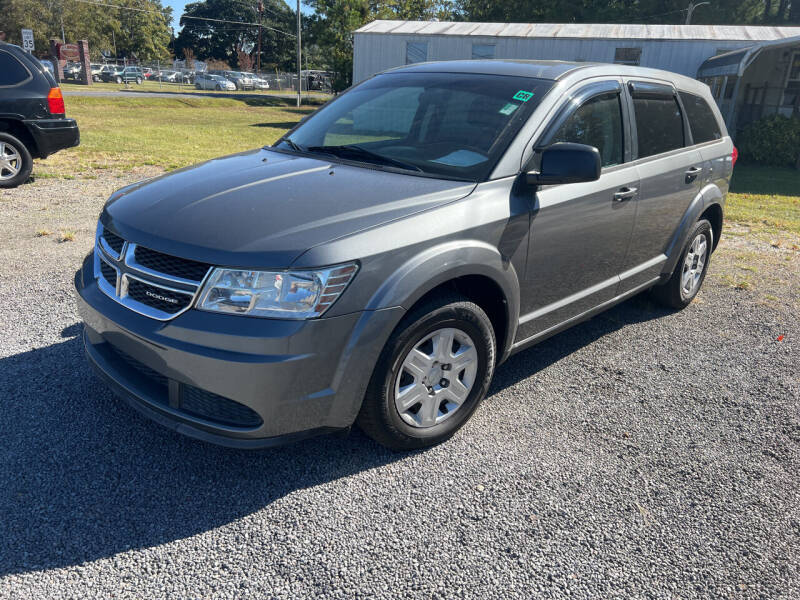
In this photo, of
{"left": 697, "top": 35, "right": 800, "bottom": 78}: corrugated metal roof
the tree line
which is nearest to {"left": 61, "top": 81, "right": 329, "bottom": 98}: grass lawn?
the tree line

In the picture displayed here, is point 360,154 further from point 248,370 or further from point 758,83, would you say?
point 758,83

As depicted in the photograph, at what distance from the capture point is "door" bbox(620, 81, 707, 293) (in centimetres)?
402

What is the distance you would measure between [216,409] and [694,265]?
4.17 meters

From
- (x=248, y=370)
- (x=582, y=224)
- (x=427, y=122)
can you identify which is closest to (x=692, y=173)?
(x=582, y=224)

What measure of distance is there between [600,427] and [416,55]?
22579mm

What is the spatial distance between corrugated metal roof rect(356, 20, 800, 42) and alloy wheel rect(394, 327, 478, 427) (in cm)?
2136

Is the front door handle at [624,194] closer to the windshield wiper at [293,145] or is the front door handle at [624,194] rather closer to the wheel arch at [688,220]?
the wheel arch at [688,220]

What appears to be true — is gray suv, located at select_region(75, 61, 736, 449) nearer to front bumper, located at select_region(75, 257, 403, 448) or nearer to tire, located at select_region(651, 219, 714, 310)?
front bumper, located at select_region(75, 257, 403, 448)

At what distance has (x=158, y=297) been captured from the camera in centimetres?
256

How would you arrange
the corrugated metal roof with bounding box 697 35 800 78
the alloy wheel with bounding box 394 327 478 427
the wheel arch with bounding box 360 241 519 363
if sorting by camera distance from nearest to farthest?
the wheel arch with bounding box 360 241 519 363, the alloy wheel with bounding box 394 327 478 427, the corrugated metal roof with bounding box 697 35 800 78

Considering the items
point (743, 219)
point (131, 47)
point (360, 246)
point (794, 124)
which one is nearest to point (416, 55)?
point (794, 124)

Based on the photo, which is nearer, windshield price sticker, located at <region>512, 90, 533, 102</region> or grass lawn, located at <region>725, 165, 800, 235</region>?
windshield price sticker, located at <region>512, 90, 533, 102</region>

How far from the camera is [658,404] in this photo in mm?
3674

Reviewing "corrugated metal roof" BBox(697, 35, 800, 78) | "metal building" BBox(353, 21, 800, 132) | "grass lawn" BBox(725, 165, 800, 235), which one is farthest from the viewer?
"metal building" BBox(353, 21, 800, 132)
